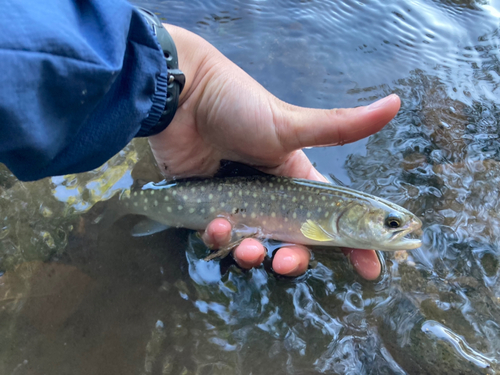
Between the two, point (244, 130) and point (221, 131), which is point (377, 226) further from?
point (221, 131)

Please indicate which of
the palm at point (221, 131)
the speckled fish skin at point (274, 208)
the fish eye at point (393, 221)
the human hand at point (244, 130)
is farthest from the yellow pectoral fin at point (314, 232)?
the palm at point (221, 131)

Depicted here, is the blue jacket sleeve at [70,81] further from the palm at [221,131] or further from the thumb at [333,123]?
the thumb at [333,123]

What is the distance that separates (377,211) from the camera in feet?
8.77

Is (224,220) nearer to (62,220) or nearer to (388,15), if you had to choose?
(62,220)

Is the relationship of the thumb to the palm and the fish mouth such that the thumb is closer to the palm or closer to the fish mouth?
the palm

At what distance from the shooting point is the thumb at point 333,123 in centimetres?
209

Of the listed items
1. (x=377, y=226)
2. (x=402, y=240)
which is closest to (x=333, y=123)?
(x=377, y=226)

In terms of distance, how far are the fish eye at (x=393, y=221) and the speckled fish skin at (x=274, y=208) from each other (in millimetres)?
37

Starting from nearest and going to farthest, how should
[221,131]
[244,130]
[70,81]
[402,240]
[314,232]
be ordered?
[70,81]
[402,240]
[244,130]
[314,232]
[221,131]

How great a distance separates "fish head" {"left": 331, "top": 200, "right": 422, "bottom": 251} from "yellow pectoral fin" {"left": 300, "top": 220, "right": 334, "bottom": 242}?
9cm

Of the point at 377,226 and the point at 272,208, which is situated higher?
the point at 377,226

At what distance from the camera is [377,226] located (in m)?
2.61

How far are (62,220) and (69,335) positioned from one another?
3.77 feet

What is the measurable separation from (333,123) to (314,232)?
3.30 feet
